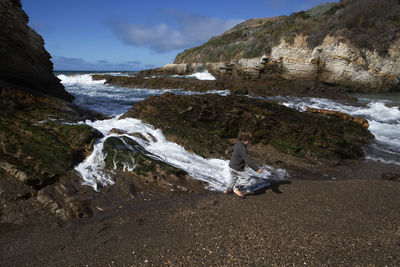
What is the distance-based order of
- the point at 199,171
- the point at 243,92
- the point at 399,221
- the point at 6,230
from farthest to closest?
the point at 243,92, the point at 199,171, the point at 399,221, the point at 6,230

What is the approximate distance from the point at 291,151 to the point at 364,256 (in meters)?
4.76

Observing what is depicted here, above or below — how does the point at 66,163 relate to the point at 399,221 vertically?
above

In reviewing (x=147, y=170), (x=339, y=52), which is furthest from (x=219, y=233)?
(x=339, y=52)

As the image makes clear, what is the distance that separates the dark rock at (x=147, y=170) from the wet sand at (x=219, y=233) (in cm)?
33

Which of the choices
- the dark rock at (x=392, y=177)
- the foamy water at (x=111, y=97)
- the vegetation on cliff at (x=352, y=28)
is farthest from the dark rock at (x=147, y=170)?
the vegetation on cliff at (x=352, y=28)

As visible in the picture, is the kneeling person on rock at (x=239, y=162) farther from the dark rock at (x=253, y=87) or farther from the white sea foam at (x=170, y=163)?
the dark rock at (x=253, y=87)

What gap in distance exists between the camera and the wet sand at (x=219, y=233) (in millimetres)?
2914

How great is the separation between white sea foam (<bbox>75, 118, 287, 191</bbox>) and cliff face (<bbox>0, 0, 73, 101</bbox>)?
4.30 meters

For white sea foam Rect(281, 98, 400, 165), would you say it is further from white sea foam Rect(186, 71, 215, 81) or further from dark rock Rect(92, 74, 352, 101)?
white sea foam Rect(186, 71, 215, 81)

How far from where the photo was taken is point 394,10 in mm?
25938

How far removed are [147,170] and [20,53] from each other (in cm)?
817

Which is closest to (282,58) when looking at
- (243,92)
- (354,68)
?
(354,68)

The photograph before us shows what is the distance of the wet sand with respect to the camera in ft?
9.56

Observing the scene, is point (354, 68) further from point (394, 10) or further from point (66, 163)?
point (66, 163)
